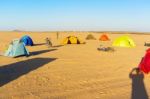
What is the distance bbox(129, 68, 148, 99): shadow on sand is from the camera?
9.13 m

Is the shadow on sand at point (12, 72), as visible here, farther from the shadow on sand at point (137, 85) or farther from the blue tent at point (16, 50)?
the shadow on sand at point (137, 85)

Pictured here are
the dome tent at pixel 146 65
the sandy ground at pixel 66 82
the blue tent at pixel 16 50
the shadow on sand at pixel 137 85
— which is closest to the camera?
the sandy ground at pixel 66 82

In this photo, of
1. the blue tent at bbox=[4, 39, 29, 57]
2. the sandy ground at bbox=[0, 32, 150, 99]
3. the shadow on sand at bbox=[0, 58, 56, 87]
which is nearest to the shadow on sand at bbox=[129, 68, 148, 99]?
the sandy ground at bbox=[0, 32, 150, 99]

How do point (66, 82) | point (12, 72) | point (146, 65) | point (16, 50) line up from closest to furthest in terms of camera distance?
point (66, 82), point (12, 72), point (146, 65), point (16, 50)

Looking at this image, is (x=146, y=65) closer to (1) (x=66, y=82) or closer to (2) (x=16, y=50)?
(1) (x=66, y=82)

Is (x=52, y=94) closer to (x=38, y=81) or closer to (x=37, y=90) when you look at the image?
(x=37, y=90)

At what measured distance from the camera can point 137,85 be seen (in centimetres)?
1081

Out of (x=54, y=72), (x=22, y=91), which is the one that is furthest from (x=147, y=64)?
(x=22, y=91)

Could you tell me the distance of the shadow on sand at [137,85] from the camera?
9130 mm

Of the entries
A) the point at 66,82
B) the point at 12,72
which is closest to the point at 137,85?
the point at 66,82

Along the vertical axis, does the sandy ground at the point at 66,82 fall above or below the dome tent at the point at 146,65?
below

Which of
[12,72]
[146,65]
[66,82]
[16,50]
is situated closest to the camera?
[66,82]

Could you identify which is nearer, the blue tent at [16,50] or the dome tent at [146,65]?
the dome tent at [146,65]

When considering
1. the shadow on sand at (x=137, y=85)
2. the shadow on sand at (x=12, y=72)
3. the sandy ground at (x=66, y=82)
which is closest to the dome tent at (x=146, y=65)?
the shadow on sand at (x=137, y=85)
